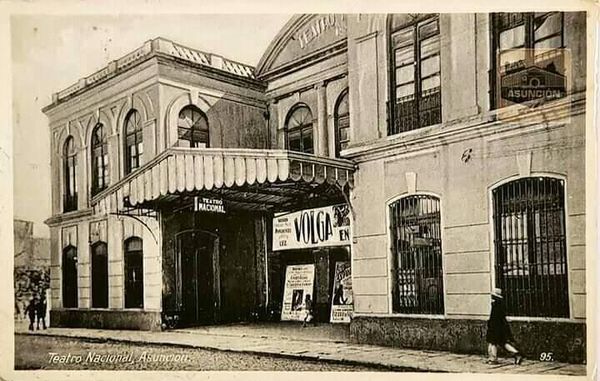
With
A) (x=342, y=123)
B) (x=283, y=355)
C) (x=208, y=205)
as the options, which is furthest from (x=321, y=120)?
(x=283, y=355)

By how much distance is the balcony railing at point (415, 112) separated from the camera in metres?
2.36

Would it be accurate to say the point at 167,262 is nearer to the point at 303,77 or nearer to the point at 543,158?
the point at 303,77

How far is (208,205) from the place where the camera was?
8.24ft

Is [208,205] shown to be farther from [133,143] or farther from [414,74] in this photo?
[414,74]

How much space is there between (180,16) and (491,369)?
1.29m

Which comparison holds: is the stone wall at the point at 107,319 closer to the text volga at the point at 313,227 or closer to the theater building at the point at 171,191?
the theater building at the point at 171,191

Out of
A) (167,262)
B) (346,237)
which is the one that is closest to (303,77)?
(346,237)

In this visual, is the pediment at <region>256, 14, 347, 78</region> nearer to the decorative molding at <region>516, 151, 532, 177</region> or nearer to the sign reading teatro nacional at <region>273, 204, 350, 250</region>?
the sign reading teatro nacional at <region>273, 204, 350, 250</region>

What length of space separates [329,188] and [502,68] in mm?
604

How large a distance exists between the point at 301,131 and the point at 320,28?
1.03 feet

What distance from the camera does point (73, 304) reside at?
2.51 meters

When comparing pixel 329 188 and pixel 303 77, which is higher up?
pixel 303 77

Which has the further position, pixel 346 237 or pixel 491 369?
pixel 346 237

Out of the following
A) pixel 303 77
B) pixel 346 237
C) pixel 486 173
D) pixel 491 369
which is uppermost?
pixel 303 77
